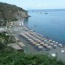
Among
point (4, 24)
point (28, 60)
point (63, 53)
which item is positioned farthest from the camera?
point (4, 24)

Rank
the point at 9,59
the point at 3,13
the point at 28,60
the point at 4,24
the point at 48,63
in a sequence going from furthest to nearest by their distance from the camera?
1. the point at 3,13
2. the point at 4,24
3. the point at 9,59
4. the point at 28,60
5. the point at 48,63

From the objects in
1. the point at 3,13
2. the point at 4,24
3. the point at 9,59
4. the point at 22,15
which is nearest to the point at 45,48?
the point at 9,59

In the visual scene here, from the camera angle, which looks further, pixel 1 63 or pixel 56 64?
pixel 1 63

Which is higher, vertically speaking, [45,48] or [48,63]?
[48,63]

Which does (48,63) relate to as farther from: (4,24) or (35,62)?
(4,24)

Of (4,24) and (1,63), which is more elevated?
(1,63)

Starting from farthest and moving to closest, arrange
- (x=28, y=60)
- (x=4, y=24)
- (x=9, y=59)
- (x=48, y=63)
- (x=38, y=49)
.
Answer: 1. (x=4, y=24)
2. (x=38, y=49)
3. (x=9, y=59)
4. (x=28, y=60)
5. (x=48, y=63)

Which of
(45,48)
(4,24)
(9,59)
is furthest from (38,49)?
(4,24)

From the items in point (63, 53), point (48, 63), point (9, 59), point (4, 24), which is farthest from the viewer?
point (4, 24)

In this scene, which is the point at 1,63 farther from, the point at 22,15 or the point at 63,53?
the point at 22,15
